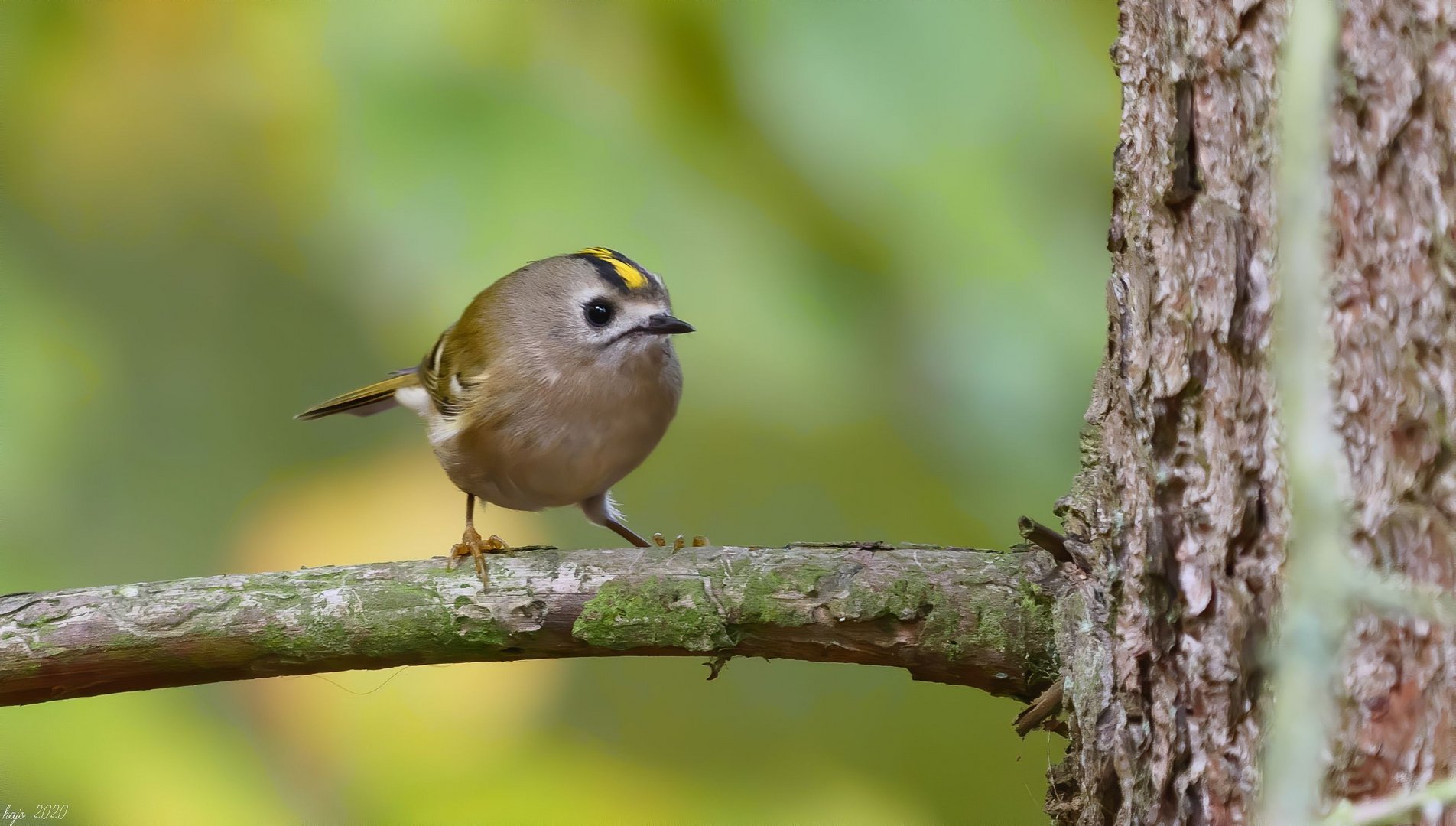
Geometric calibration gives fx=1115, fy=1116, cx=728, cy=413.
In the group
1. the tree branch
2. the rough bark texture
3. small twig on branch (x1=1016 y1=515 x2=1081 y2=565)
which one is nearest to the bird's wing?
the tree branch

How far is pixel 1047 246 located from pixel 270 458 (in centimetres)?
142

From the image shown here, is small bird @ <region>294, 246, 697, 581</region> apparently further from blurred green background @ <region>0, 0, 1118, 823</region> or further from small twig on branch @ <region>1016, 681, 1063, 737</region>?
small twig on branch @ <region>1016, 681, 1063, 737</region>

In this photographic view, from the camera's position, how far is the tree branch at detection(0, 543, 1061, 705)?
938mm

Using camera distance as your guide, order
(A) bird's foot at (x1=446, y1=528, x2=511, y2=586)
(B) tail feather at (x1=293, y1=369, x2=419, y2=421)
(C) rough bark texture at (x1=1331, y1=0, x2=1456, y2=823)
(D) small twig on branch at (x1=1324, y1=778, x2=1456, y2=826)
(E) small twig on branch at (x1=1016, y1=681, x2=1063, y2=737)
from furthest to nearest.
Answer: (B) tail feather at (x1=293, y1=369, x2=419, y2=421), (A) bird's foot at (x1=446, y1=528, x2=511, y2=586), (E) small twig on branch at (x1=1016, y1=681, x2=1063, y2=737), (C) rough bark texture at (x1=1331, y1=0, x2=1456, y2=823), (D) small twig on branch at (x1=1324, y1=778, x2=1456, y2=826)

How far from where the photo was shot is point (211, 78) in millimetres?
2080

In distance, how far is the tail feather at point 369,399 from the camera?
5.82ft

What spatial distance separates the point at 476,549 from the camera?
3.88ft

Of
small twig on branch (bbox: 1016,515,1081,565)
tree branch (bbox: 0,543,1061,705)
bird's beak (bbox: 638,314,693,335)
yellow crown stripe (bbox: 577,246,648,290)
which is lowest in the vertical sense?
tree branch (bbox: 0,543,1061,705)

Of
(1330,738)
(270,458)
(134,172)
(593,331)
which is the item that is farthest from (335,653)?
(134,172)

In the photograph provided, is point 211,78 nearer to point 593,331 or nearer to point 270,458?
point 270,458

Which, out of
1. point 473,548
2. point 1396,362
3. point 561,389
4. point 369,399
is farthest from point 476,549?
point 1396,362

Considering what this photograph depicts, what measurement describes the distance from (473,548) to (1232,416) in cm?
81

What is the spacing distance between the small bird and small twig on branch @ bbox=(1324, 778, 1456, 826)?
3.16ft

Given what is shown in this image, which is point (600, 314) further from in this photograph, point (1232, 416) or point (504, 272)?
point (1232, 416)
